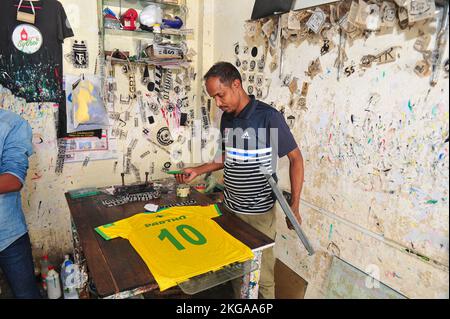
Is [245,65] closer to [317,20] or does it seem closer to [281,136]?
[317,20]

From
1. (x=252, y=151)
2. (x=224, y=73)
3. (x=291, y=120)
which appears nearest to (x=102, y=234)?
(x=252, y=151)

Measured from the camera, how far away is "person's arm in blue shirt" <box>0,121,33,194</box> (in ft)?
4.98

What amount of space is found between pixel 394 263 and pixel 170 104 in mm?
2164

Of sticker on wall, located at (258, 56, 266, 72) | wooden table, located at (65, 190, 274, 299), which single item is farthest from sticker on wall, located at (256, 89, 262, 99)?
wooden table, located at (65, 190, 274, 299)

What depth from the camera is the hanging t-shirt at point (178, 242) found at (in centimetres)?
118

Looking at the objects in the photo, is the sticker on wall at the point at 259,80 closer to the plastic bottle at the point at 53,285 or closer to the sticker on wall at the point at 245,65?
the sticker on wall at the point at 245,65

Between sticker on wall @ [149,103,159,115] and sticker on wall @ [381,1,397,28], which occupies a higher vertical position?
sticker on wall @ [381,1,397,28]

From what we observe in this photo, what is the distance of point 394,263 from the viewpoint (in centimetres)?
148

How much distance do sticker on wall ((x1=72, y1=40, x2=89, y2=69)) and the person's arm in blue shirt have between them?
903mm

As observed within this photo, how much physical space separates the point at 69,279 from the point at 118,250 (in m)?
1.34

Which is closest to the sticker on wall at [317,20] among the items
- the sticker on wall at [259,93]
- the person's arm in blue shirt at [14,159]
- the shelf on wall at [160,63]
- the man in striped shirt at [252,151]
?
the man in striped shirt at [252,151]

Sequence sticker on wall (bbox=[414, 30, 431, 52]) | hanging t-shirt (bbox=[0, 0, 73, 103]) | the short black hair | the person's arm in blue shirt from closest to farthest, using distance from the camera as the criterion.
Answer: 1. sticker on wall (bbox=[414, 30, 431, 52])
2. the person's arm in blue shirt
3. the short black hair
4. hanging t-shirt (bbox=[0, 0, 73, 103])

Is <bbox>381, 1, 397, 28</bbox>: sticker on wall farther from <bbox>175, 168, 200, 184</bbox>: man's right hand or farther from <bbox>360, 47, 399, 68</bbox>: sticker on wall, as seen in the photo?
<bbox>175, 168, 200, 184</bbox>: man's right hand
